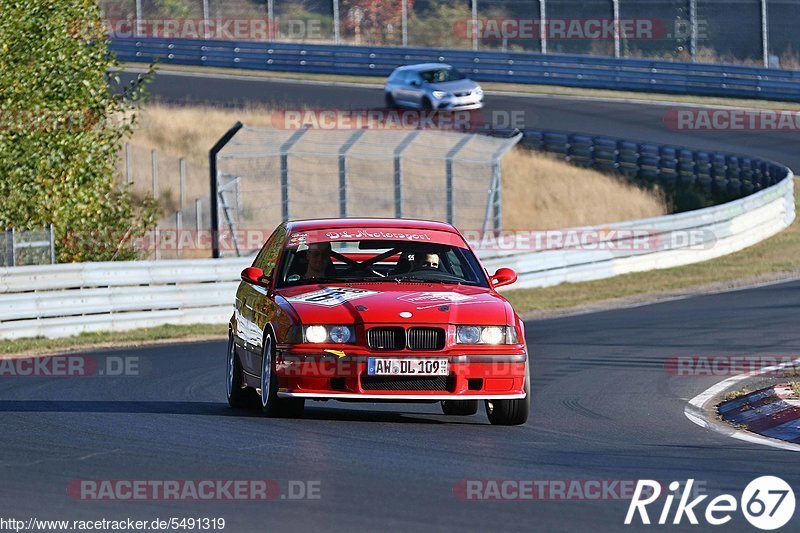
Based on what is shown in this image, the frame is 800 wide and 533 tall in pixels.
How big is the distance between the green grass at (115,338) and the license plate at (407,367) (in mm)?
9460

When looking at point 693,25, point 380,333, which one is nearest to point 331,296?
point 380,333

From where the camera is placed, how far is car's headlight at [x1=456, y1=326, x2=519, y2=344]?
10.4 meters

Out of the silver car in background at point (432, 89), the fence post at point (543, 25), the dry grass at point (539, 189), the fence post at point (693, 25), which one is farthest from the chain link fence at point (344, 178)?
the fence post at point (543, 25)

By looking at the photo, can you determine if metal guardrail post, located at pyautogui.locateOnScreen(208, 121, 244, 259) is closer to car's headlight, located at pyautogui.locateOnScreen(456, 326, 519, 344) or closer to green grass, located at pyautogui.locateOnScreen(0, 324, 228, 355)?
green grass, located at pyautogui.locateOnScreen(0, 324, 228, 355)

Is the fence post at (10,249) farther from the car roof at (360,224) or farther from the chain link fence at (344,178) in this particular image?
the car roof at (360,224)

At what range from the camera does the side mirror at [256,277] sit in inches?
451

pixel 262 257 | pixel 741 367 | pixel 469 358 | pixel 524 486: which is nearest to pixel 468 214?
pixel 741 367

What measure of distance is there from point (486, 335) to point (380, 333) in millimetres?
741

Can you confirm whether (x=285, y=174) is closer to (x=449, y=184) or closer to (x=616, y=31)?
(x=449, y=184)

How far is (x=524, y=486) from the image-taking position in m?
7.89

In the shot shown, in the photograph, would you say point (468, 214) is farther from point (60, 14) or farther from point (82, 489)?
point (82, 489)

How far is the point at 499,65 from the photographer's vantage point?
4919 centimetres

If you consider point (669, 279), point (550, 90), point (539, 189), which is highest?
point (550, 90)

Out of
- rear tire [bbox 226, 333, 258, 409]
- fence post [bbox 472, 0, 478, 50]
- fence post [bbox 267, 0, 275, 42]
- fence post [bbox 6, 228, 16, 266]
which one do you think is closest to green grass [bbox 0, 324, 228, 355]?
fence post [bbox 6, 228, 16, 266]
